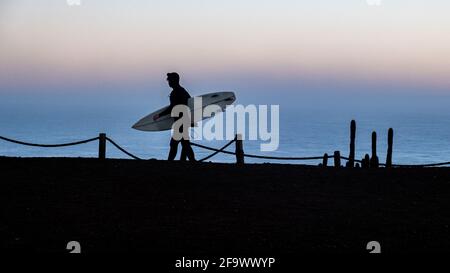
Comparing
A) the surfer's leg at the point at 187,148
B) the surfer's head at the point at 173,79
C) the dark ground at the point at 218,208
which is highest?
the surfer's head at the point at 173,79

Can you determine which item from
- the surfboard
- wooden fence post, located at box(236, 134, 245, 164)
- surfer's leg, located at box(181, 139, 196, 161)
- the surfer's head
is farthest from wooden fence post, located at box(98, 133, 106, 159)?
wooden fence post, located at box(236, 134, 245, 164)

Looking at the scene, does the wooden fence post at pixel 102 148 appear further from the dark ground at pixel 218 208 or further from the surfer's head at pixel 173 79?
the surfer's head at pixel 173 79

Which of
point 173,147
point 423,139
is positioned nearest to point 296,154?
point 423,139

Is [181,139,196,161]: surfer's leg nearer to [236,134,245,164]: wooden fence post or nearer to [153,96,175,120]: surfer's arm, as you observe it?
[153,96,175,120]: surfer's arm

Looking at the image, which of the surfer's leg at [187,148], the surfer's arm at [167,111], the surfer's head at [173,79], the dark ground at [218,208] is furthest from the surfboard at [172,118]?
the dark ground at [218,208]

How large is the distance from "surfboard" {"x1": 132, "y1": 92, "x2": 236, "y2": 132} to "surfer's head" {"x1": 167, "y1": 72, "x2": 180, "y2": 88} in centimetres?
120

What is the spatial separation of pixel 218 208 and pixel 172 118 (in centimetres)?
750

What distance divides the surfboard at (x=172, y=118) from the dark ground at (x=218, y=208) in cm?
275

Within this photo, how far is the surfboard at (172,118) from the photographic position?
791 inches

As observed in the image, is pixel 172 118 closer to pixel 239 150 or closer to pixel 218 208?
pixel 239 150

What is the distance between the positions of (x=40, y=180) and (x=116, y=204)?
9.94ft

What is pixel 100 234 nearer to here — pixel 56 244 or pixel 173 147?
pixel 56 244

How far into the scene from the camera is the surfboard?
791 inches

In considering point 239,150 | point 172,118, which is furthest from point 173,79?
point 239,150
